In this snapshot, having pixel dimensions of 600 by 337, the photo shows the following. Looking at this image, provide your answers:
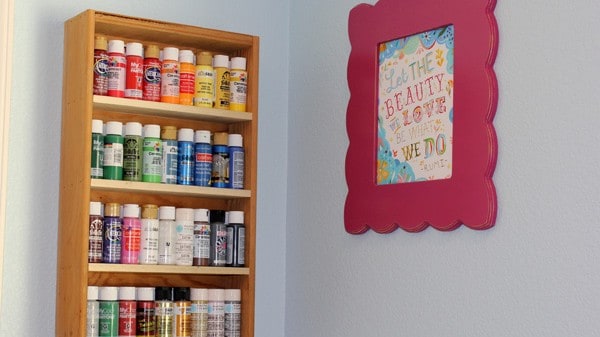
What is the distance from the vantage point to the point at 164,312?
2.45 m

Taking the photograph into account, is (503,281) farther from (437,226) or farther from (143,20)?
(143,20)

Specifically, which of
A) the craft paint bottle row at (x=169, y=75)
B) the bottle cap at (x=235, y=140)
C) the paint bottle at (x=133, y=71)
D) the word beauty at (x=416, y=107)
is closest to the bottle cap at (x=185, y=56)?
the craft paint bottle row at (x=169, y=75)

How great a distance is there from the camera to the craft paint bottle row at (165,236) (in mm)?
2400

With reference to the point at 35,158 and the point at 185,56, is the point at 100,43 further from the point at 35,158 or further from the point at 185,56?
the point at 35,158

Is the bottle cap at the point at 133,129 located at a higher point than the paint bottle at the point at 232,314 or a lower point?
higher

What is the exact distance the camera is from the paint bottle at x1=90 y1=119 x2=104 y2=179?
2.40 metres

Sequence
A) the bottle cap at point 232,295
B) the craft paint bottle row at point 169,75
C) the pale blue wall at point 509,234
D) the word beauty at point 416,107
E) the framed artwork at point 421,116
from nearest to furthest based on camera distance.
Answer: the pale blue wall at point 509,234
the framed artwork at point 421,116
the word beauty at point 416,107
the craft paint bottle row at point 169,75
the bottle cap at point 232,295

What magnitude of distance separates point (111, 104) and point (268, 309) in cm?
75

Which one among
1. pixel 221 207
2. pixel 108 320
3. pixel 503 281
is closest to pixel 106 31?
pixel 221 207

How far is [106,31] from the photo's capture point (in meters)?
2.53

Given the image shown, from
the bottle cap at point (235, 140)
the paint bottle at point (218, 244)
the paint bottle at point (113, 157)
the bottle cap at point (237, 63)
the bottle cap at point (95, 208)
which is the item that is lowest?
the paint bottle at point (218, 244)

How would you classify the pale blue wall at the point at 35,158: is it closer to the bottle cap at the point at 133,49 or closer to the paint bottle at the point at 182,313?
the bottle cap at the point at 133,49

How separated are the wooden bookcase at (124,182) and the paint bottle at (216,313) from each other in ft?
0.18

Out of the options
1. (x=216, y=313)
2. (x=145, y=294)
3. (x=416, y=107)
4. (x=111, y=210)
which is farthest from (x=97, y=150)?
(x=416, y=107)
